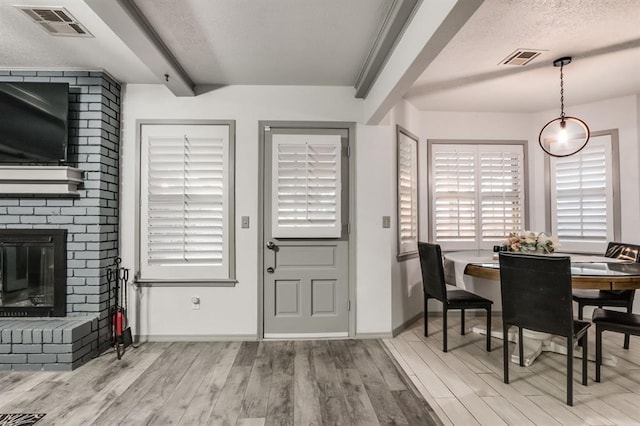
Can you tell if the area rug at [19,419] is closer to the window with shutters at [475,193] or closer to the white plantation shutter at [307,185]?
the white plantation shutter at [307,185]

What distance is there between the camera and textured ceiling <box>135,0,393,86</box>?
2.34m

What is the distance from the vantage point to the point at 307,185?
3.62 meters

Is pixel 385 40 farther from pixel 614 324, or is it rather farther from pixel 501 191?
pixel 501 191

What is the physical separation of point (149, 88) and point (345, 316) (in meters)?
3.05

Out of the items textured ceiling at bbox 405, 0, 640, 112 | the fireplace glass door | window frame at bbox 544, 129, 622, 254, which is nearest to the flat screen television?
the fireplace glass door

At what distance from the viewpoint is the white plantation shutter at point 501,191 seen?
4527 millimetres

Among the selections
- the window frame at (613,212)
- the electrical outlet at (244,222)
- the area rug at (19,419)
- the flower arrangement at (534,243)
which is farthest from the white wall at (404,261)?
the area rug at (19,419)

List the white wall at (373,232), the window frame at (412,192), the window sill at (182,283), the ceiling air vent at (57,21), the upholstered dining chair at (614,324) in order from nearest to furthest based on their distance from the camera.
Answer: the ceiling air vent at (57,21) < the upholstered dining chair at (614,324) < the window sill at (182,283) < the white wall at (373,232) < the window frame at (412,192)

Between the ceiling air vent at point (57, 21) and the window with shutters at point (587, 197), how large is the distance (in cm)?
505

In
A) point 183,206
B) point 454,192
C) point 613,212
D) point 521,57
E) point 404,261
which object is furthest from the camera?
point 454,192

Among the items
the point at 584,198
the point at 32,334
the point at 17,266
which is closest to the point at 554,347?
the point at 584,198

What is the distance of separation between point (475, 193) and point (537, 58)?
1.80 meters

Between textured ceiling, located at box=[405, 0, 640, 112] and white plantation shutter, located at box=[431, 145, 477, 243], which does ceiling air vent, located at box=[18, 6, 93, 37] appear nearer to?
textured ceiling, located at box=[405, 0, 640, 112]

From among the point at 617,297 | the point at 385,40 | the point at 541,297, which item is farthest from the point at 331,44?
the point at 617,297
